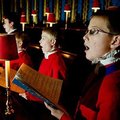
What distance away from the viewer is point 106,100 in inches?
33.8

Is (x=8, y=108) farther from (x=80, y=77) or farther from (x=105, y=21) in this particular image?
(x=80, y=77)

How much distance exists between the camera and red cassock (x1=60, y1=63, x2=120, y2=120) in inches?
33.3

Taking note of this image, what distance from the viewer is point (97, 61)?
1116mm

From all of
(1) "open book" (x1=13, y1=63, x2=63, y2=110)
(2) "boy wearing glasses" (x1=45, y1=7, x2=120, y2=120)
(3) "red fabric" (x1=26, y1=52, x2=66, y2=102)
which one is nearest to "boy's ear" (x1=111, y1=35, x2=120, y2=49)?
(2) "boy wearing glasses" (x1=45, y1=7, x2=120, y2=120)

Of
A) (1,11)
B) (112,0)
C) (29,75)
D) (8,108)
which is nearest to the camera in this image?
(29,75)

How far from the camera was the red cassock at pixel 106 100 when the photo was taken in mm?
847

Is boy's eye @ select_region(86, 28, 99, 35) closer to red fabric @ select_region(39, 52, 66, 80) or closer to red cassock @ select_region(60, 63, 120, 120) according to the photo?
red cassock @ select_region(60, 63, 120, 120)

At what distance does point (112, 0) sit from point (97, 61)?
7.03 metres

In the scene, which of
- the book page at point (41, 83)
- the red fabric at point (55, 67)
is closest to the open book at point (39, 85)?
the book page at point (41, 83)

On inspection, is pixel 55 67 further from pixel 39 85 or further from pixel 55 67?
pixel 39 85

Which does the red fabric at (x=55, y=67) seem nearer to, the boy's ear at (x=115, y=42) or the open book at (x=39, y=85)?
the open book at (x=39, y=85)

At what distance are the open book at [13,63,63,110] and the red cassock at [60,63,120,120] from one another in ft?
0.37

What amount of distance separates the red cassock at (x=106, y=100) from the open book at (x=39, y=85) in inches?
4.4

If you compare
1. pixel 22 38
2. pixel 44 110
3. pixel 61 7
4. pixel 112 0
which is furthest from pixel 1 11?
pixel 44 110
